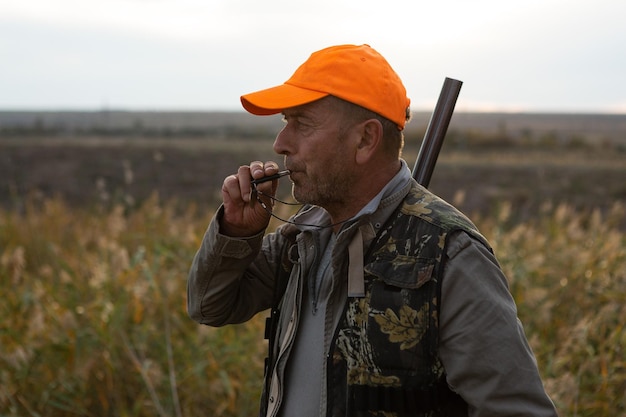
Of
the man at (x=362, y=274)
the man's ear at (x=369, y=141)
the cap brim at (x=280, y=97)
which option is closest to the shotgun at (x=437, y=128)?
the man at (x=362, y=274)

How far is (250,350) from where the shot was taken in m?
4.50

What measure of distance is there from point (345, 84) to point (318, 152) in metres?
0.20

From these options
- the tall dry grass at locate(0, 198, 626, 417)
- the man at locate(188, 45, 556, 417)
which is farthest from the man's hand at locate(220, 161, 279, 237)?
the tall dry grass at locate(0, 198, 626, 417)

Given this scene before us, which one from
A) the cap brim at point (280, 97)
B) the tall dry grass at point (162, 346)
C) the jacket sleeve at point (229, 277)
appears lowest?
the tall dry grass at point (162, 346)

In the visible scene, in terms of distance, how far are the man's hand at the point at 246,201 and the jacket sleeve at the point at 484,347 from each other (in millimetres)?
654

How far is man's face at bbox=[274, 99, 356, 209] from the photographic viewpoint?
7.09 ft

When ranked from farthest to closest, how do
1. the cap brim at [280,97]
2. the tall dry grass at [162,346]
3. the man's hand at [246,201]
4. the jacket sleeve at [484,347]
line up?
the tall dry grass at [162,346], the man's hand at [246,201], the cap brim at [280,97], the jacket sleeve at [484,347]

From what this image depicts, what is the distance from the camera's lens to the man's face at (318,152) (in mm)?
2160

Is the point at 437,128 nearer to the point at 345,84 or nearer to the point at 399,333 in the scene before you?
the point at 345,84

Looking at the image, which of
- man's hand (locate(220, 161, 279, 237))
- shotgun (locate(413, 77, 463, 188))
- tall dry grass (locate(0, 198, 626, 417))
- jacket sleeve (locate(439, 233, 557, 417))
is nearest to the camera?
jacket sleeve (locate(439, 233, 557, 417))

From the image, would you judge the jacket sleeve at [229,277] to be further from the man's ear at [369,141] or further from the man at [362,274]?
the man's ear at [369,141]

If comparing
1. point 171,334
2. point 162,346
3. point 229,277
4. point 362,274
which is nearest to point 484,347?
point 362,274

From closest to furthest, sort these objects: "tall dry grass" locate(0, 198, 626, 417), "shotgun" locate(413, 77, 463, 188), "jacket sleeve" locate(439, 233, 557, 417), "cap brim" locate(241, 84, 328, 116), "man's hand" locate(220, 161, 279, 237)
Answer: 1. "jacket sleeve" locate(439, 233, 557, 417)
2. "cap brim" locate(241, 84, 328, 116)
3. "man's hand" locate(220, 161, 279, 237)
4. "shotgun" locate(413, 77, 463, 188)
5. "tall dry grass" locate(0, 198, 626, 417)

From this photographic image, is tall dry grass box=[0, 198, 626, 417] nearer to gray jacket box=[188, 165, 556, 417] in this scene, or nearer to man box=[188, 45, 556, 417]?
gray jacket box=[188, 165, 556, 417]
